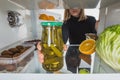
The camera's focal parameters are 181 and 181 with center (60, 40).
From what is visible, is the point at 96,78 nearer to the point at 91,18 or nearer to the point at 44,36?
the point at 44,36

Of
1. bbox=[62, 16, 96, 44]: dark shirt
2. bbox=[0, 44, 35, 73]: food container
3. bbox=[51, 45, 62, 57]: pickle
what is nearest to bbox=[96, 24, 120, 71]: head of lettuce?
bbox=[51, 45, 62, 57]: pickle

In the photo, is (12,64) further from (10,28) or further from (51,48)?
(10,28)

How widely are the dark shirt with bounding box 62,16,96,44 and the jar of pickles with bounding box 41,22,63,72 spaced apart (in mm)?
348

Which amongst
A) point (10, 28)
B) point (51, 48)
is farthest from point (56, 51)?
point (10, 28)

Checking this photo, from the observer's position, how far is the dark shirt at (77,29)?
3.90 ft

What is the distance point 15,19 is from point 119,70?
64cm

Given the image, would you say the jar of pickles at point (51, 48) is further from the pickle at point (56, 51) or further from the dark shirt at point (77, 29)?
the dark shirt at point (77, 29)

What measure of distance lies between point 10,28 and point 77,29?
44 centimetres

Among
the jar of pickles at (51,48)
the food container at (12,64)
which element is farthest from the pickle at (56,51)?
the food container at (12,64)

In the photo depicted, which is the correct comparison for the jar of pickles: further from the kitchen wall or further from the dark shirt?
the dark shirt

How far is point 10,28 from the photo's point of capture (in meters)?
1.00

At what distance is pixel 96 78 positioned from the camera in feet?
1.98

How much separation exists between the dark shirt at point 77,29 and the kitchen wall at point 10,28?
0.79ft

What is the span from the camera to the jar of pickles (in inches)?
31.8
